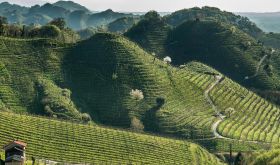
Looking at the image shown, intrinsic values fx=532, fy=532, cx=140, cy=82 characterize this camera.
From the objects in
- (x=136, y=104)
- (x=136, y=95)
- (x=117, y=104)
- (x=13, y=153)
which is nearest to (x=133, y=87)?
(x=136, y=95)

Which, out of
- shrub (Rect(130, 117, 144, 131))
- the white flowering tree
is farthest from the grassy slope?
shrub (Rect(130, 117, 144, 131))

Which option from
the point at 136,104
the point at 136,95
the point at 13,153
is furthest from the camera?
the point at 136,95

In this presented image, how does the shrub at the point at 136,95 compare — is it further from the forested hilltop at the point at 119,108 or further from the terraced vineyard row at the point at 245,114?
the terraced vineyard row at the point at 245,114

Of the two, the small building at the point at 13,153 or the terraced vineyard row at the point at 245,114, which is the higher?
the small building at the point at 13,153

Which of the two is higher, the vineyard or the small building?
the small building

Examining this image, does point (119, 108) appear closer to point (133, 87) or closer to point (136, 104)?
point (136, 104)

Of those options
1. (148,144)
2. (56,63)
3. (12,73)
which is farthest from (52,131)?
(56,63)

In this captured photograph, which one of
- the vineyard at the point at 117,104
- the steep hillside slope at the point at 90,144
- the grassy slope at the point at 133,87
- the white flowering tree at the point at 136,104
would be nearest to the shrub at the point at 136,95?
the white flowering tree at the point at 136,104

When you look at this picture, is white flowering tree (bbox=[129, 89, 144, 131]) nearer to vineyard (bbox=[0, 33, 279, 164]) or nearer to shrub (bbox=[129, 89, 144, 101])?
shrub (bbox=[129, 89, 144, 101])

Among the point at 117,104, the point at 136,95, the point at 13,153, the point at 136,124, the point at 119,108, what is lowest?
the point at 136,124
